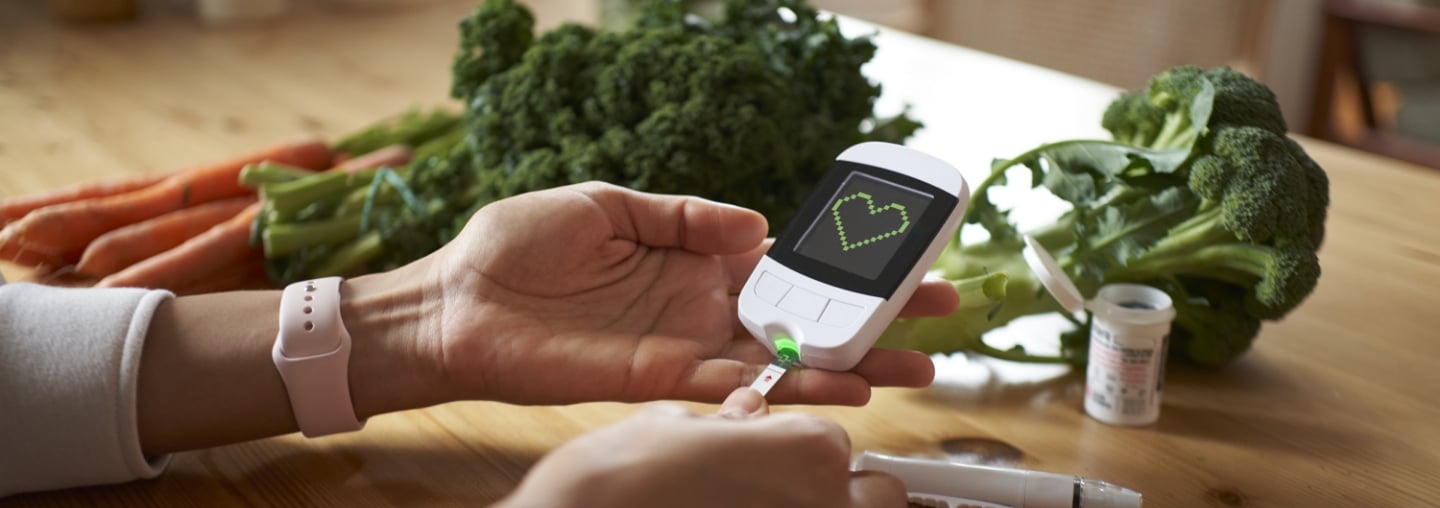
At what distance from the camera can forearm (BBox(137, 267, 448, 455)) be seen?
99 centimetres

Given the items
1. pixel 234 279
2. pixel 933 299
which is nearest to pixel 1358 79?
pixel 933 299

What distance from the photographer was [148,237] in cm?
145

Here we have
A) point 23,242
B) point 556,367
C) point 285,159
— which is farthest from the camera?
point 285,159

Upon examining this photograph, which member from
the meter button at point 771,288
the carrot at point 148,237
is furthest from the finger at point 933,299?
the carrot at point 148,237

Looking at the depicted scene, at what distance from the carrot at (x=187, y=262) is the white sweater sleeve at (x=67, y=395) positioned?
0.38 m

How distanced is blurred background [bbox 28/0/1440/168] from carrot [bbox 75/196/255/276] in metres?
0.76

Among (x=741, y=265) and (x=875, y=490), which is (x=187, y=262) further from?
(x=875, y=490)

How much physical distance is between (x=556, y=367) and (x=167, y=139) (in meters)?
1.11

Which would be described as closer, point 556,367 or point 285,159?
point 556,367

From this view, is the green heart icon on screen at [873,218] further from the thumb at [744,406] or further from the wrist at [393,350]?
the wrist at [393,350]

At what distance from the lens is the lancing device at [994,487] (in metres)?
0.93

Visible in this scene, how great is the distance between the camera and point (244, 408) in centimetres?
100

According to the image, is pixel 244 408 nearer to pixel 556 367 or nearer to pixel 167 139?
pixel 556 367

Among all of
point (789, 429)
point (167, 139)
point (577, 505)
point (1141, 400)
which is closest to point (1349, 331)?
point (1141, 400)
